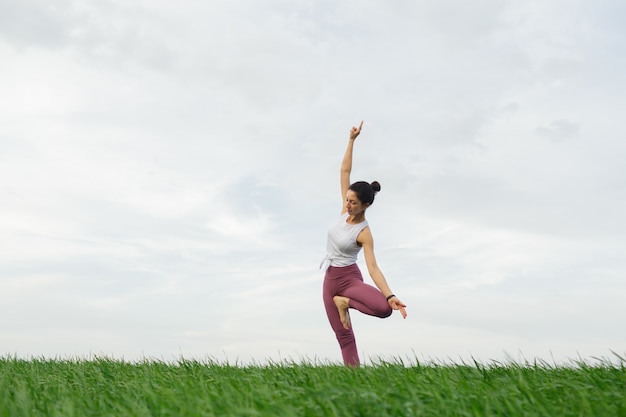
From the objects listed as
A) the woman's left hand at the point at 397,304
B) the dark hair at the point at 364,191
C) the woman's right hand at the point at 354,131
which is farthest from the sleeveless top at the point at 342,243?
the woman's right hand at the point at 354,131

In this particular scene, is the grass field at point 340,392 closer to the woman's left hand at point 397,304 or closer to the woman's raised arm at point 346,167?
the woman's left hand at point 397,304

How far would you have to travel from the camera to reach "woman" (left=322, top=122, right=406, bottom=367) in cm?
823

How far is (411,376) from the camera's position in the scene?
21.6 ft

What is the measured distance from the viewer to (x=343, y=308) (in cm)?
853

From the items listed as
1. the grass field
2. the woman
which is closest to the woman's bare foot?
the woman

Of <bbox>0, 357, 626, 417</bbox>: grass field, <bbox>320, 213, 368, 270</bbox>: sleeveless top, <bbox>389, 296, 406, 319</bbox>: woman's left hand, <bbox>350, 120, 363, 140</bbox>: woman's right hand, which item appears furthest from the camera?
<bbox>350, 120, 363, 140</bbox>: woman's right hand

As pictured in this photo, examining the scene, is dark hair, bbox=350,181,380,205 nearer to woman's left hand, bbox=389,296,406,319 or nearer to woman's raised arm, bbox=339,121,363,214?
woman's raised arm, bbox=339,121,363,214

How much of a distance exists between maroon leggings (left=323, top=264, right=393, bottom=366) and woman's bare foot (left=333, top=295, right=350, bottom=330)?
5 cm

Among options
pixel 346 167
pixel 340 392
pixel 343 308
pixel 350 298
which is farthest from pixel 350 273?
pixel 340 392

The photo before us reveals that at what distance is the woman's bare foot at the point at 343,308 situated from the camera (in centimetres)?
849

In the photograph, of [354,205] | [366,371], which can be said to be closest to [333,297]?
[354,205]

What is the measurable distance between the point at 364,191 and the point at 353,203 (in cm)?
20

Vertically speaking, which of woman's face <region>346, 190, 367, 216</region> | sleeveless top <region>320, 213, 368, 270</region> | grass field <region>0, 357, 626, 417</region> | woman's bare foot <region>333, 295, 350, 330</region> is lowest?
grass field <region>0, 357, 626, 417</region>

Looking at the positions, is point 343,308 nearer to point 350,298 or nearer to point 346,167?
point 350,298
